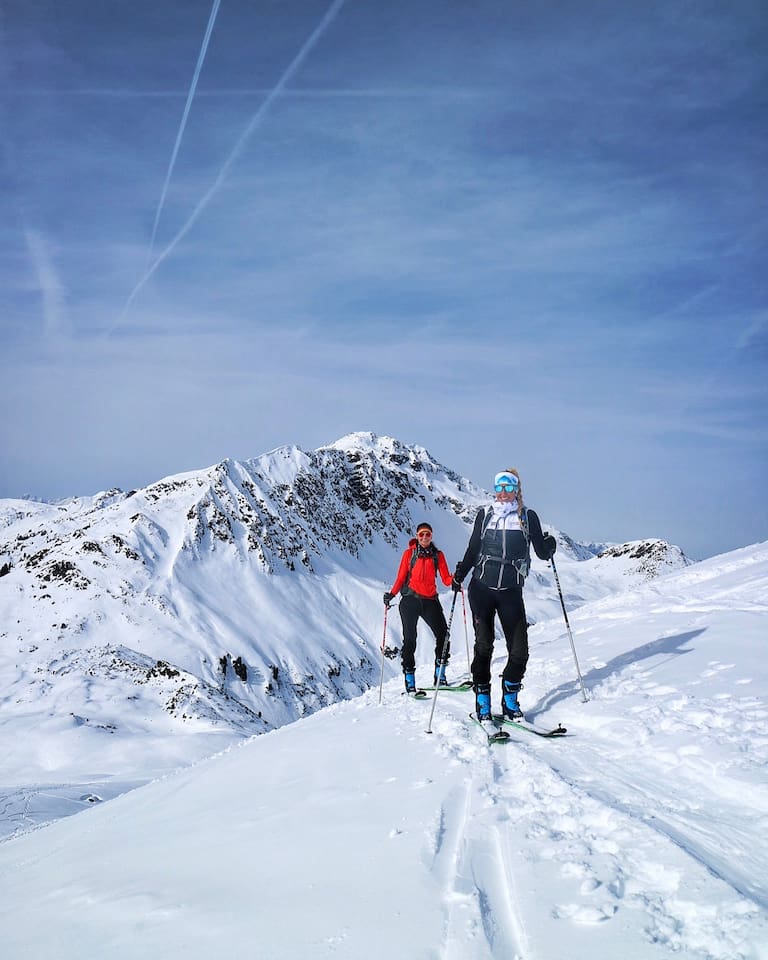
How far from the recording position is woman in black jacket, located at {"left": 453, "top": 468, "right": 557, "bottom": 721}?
27.1ft

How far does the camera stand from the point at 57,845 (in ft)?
25.4

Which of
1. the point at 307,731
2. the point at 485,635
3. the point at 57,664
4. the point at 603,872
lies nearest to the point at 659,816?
the point at 603,872

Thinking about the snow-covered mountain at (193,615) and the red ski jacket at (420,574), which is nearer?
the red ski jacket at (420,574)

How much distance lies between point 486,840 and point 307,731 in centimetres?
635

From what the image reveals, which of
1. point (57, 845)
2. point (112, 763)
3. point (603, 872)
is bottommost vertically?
point (112, 763)

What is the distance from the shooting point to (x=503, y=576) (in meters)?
8.22

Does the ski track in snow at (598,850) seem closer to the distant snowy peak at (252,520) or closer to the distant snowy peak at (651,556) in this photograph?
the distant snowy peak at (252,520)

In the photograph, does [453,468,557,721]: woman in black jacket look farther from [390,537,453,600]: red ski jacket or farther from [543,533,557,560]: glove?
[390,537,453,600]: red ski jacket

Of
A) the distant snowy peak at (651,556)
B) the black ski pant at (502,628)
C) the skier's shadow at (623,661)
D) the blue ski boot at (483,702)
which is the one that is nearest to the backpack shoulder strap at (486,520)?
the black ski pant at (502,628)

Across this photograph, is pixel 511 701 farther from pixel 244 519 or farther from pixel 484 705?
pixel 244 519

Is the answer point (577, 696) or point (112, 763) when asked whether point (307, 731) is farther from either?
point (112, 763)

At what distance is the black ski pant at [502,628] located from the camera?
8.28m

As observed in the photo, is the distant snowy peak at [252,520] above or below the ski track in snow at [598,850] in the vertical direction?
above

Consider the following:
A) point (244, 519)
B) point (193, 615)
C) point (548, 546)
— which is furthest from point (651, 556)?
point (548, 546)
